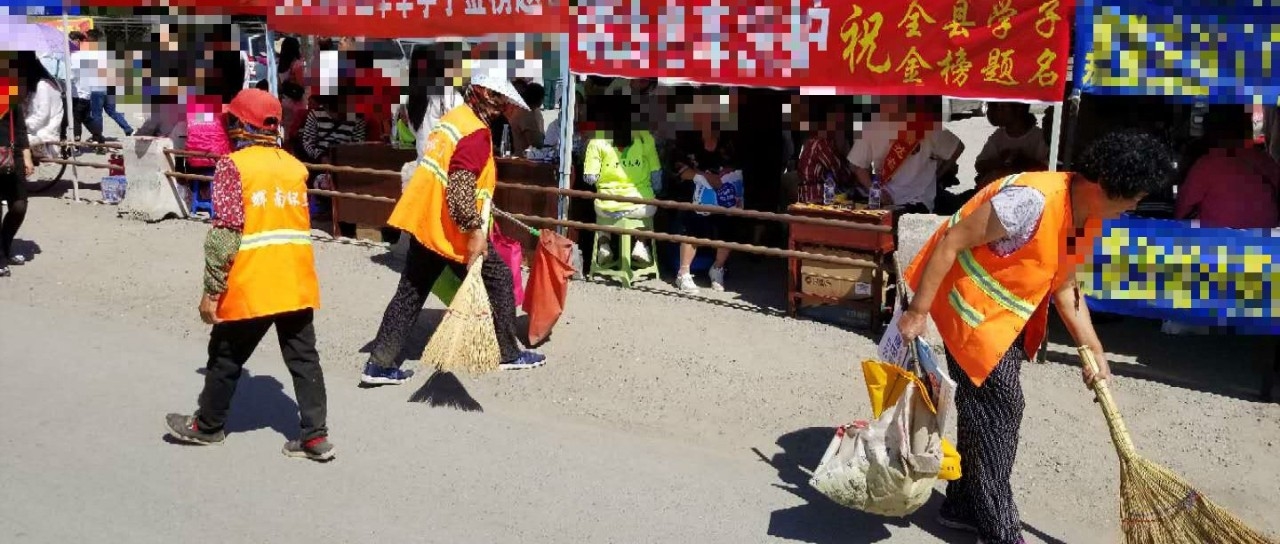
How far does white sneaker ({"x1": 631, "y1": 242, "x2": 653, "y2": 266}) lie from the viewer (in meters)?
8.38

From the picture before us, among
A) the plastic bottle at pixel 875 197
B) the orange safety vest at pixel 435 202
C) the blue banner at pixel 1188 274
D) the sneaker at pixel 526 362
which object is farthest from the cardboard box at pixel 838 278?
the orange safety vest at pixel 435 202

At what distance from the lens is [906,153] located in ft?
24.9

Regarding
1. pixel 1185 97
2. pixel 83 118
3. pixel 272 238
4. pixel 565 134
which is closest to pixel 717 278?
pixel 565 134

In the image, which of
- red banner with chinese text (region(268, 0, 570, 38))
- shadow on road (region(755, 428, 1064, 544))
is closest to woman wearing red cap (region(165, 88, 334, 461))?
shadow on road (region(755, 428, 1064, 544))

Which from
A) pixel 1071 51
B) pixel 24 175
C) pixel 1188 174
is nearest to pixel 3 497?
pixel 24 175

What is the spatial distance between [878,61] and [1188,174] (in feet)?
6.64

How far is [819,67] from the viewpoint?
7297 mm

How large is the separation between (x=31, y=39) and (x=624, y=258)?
6085 millimetres

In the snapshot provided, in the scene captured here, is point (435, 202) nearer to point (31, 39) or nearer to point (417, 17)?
point (417, 17)

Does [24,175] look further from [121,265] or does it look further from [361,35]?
[361,35]

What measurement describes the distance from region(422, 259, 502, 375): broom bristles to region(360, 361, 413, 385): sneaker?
1.66 ft

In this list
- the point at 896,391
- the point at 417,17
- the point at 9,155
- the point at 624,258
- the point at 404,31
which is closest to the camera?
the point at 896,391

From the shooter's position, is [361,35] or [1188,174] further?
[361,35]

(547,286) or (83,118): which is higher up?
(83,118)
